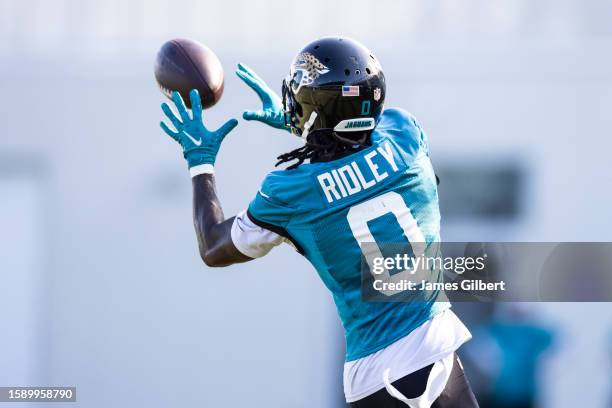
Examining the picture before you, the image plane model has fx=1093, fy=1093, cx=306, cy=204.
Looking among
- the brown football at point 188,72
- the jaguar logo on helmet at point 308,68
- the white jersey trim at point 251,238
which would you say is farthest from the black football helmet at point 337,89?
the brown football at point 188,72

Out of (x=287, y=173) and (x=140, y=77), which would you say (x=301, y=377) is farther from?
(x=287, y=173)

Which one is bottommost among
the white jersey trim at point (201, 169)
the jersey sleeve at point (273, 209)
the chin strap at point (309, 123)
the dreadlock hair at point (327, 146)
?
the jersey sleeve at point (273, 209)

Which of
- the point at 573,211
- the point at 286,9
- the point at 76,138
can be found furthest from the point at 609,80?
the point at 76,138

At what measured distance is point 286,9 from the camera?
1000 centimetres

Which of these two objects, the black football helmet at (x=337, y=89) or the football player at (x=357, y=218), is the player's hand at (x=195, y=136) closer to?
the football player at (x=357, y=218)

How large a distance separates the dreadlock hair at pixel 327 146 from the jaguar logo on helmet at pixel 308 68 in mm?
172

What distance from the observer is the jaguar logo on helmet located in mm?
3648

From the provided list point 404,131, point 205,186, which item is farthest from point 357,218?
point 205,186

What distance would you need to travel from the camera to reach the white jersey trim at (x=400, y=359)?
343 centimetres

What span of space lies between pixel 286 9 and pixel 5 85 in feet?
8.52

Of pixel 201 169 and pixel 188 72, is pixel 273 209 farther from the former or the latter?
pixel 188 72

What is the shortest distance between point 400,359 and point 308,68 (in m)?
1.02

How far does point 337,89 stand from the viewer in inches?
143

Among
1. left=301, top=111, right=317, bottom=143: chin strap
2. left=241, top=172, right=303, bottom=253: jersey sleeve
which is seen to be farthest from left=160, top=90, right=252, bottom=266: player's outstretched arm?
left=301, top=111, right=317, bottom=143: chin strap
